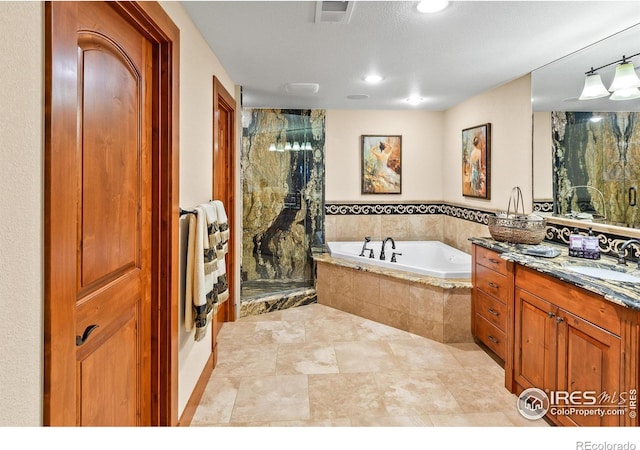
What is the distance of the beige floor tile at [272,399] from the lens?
2.24 m

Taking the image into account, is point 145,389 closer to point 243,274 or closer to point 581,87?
point 243,274

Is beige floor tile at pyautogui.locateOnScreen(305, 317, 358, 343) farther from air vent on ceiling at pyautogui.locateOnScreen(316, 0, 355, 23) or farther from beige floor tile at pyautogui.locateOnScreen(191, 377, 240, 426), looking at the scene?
air vent on ceiling at pyautogui.locateOnScreen(316, 0, 355, 23)

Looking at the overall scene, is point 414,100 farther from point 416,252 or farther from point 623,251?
point 623,251

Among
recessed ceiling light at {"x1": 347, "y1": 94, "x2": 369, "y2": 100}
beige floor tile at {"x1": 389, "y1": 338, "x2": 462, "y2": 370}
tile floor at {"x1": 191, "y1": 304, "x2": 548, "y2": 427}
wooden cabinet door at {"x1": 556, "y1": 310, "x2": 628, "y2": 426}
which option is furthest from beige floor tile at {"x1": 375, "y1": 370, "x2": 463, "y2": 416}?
recessed ceiling light at {"x1": 347, "y1": 94, "x2": 369, "y2": 100}

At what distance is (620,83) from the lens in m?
2.40

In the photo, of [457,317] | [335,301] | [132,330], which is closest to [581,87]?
[457,317]

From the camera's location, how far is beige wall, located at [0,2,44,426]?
32.7 inches

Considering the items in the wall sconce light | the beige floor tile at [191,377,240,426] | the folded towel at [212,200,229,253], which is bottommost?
the beige floor tile at [191,377,240,426]

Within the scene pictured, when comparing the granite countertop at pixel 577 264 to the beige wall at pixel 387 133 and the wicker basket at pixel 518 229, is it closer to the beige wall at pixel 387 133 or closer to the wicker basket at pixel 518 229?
the wicker basket at pixel 518 229

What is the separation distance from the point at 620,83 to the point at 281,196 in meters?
3.33

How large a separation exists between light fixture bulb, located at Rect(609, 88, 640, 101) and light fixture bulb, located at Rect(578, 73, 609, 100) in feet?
0.23

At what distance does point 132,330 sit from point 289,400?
116 centimetres

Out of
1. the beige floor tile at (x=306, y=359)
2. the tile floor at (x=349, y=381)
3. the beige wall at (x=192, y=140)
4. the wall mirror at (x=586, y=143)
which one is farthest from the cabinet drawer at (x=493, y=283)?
the beige wall at (x=192, y=140)

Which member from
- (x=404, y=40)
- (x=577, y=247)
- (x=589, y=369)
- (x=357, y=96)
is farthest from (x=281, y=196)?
(x=589, y=369)
